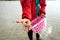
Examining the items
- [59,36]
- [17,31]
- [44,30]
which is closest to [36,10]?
[44,30]

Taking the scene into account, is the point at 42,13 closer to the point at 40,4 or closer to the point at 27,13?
the point at 40,4

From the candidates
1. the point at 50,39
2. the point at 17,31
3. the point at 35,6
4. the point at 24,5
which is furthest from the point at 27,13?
the point at 17,31

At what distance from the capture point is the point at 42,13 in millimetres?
1932

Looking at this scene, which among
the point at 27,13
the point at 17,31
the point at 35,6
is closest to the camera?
the point at 27,13

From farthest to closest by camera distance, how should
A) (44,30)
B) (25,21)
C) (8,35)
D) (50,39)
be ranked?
1. (8,35)
2. (50,39)
3. (44,30)
4. (25,21)

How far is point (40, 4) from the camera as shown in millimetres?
2025

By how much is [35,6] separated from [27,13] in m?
0.74

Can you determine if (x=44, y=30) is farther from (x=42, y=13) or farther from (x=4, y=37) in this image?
(x=4, y=37)

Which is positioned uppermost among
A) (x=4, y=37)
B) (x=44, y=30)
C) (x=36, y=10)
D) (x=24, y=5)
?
(x=24, y=5)

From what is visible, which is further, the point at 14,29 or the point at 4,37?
the point at 14,29

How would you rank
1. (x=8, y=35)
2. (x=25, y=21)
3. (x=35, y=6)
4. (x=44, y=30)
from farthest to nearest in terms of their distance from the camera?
(x=8, y=35)
(x=35, y=6)
(x=44, y=30)
(x=25, y=21)

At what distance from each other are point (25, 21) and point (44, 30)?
601mm

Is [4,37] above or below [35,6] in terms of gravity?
below

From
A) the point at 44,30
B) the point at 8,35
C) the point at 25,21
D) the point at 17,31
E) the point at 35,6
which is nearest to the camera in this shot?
the point at 25,21
